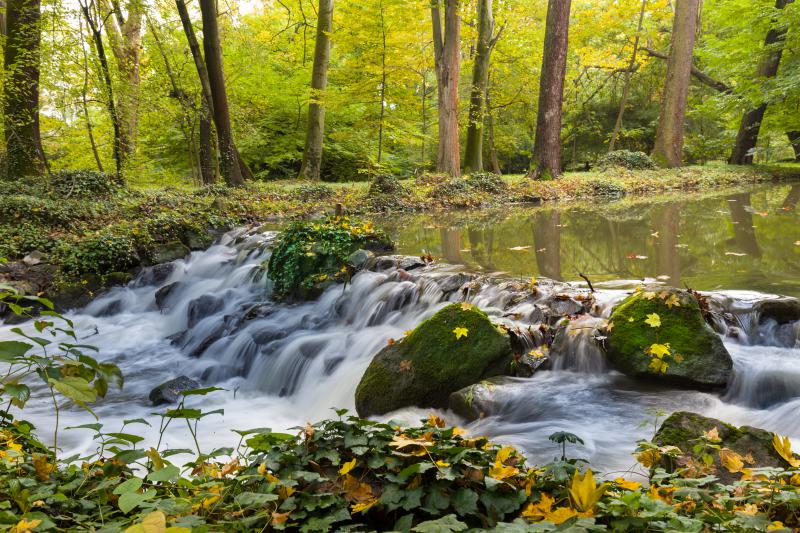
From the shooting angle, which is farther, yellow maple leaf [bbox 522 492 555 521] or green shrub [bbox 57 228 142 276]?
green shrub [bbox 57 228 142 276]

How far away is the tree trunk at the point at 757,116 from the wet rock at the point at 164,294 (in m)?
18.9

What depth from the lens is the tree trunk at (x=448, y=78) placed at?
1443 cm

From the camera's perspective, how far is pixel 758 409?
3381 millimetres

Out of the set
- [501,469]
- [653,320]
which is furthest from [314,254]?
[501,469]

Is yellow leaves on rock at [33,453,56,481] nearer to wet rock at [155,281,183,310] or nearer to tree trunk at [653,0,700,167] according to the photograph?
wet rock at [155,281,183,310]

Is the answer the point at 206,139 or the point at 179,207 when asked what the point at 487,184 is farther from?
the point at 206,139

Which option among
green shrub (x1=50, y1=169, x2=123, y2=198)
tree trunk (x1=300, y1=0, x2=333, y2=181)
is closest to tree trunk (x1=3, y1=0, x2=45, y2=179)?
green shrub (x1=50, y1=169, x2=123, y2=198)

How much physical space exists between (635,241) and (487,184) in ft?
22.8

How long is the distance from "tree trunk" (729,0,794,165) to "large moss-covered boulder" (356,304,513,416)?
1846 cm

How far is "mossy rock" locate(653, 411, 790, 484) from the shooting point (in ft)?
7.24

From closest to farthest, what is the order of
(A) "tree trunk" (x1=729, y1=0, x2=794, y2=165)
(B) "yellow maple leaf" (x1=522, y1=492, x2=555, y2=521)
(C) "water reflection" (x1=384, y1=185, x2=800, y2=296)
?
(B) "yellow maple leaf" (x1=522, y1=492, x2=555, y2=521) < (C) "water reflection" (x1=384, y1=185, x2=800, y2=296) < (A) "tree trunk" (x1=729, y1=0, x2=794, y2=165)

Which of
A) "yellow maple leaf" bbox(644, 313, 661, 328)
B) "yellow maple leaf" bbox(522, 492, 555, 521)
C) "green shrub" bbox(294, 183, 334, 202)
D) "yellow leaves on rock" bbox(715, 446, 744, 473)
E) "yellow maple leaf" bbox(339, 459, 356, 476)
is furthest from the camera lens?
"green shrub" bbox(294, 183, 334, 202)

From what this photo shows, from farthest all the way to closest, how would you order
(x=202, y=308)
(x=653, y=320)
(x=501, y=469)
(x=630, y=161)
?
(x=630, y=161)
(x=202, y=308)
(x=653, y=320)
(x=501, y=469)

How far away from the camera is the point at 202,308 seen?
726 cm
